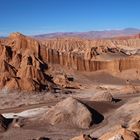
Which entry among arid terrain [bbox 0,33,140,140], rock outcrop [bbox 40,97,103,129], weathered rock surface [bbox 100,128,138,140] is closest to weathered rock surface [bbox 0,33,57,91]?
arid terrain [bbox 0,33,140,140]

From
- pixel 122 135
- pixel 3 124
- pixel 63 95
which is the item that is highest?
pixel 122 135

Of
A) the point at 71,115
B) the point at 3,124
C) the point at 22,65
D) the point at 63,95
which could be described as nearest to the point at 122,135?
the point at 71,115

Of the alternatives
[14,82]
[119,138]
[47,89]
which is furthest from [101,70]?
[119,138]

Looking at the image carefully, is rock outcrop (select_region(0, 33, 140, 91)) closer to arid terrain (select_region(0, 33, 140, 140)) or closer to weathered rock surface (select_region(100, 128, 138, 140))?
arid terrain (select_region(0, 33, 140, 140))

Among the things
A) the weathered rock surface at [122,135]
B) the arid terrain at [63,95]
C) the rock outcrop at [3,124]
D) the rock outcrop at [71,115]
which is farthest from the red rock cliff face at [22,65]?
the weathered rock surface at [122,135]

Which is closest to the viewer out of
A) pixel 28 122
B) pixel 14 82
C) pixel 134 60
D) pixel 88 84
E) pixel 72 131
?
pixel 72 131

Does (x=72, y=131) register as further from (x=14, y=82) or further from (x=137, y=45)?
(x=137, y=45)

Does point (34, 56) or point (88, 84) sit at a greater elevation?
point (34, 56)

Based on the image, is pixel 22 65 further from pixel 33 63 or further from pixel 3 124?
pixel 3 124
